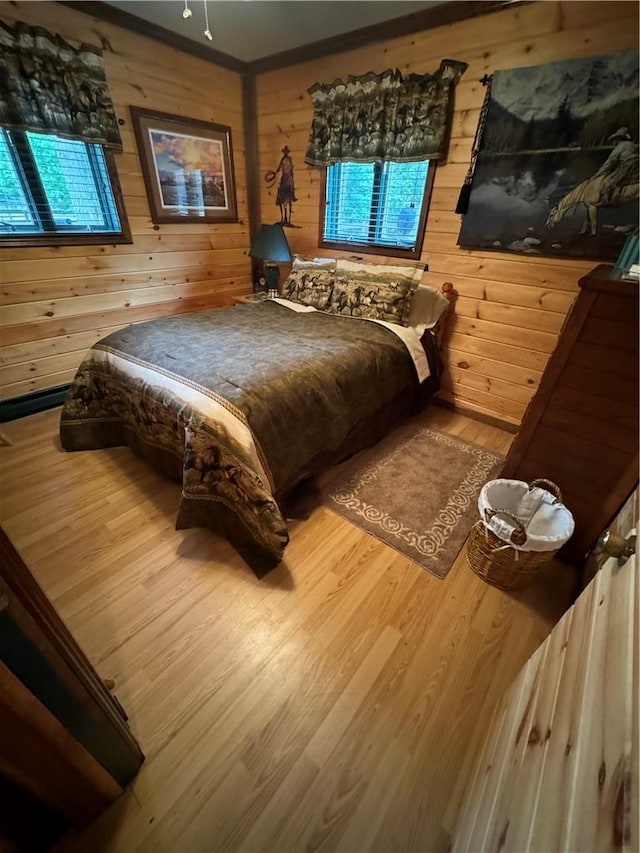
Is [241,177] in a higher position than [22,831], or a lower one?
higher

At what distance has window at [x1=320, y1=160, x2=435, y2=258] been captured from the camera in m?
2.44

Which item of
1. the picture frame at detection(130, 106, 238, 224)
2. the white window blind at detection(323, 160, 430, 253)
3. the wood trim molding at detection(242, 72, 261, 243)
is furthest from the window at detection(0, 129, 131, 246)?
the white window blind at detection(323, 160, 430, 253)

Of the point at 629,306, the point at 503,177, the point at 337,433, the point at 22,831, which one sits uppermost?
the point at 503,177

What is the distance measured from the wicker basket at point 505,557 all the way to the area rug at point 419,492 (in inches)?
6.0

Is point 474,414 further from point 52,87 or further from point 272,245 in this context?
point 52,87

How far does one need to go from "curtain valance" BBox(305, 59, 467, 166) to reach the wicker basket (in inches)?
87.7

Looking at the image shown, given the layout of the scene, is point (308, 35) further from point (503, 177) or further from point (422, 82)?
point (503, 177)

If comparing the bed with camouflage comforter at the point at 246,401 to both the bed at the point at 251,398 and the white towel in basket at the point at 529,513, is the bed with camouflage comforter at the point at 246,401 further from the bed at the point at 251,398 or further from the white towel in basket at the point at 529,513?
the white towel in basket at the point at 529,513

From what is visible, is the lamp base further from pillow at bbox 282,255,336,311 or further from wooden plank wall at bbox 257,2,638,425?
wooden plank wall at bbox 257,2,638,425

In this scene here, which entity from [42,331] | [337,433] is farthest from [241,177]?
[337,433]

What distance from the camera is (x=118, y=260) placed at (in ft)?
8.73

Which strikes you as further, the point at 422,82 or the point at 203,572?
the point at 422,82

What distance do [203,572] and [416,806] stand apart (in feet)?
3.30

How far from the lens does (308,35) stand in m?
2.43
